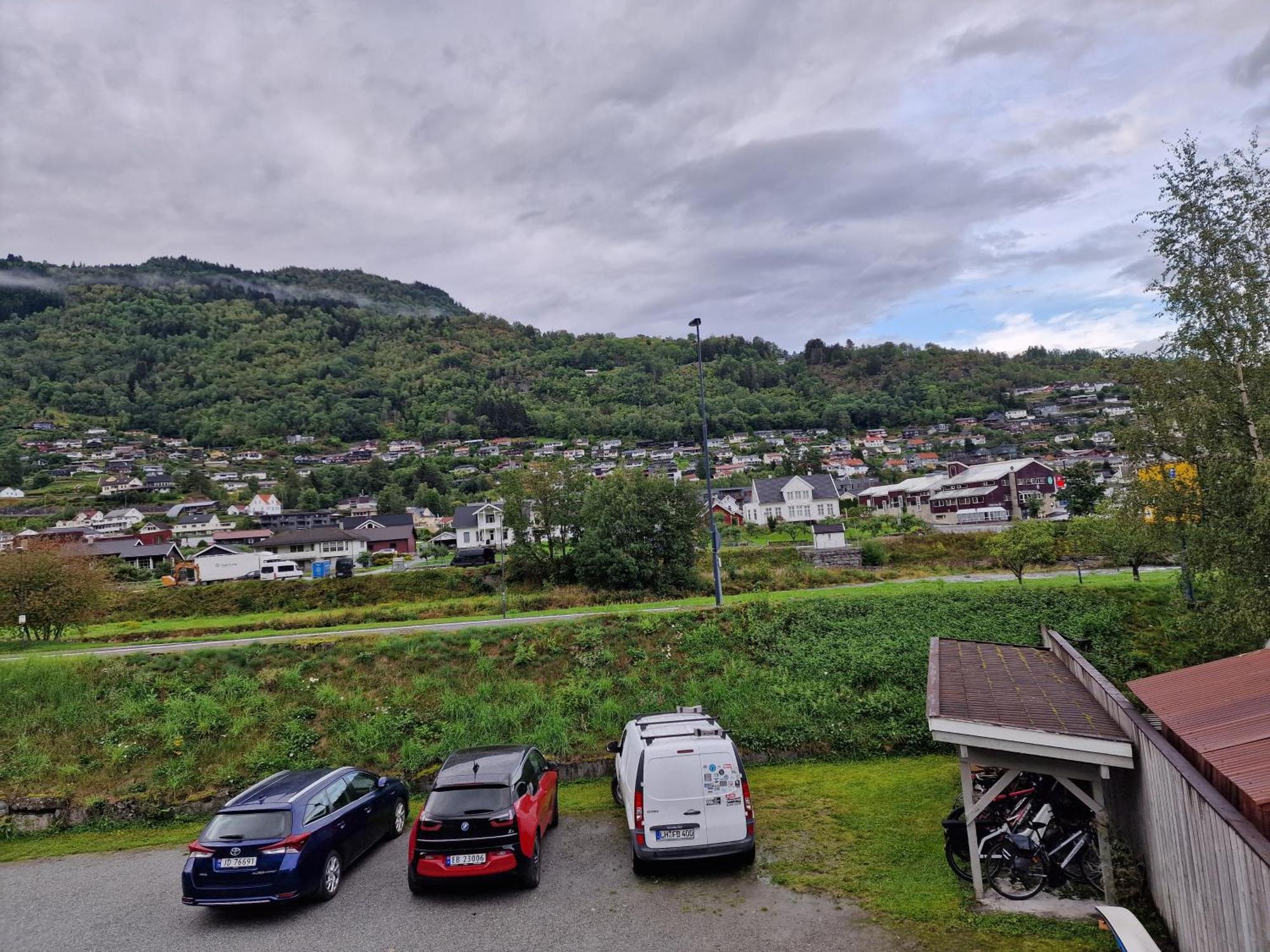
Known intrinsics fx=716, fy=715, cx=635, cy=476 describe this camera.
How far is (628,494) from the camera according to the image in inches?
1415

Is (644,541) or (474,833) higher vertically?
(644,541)

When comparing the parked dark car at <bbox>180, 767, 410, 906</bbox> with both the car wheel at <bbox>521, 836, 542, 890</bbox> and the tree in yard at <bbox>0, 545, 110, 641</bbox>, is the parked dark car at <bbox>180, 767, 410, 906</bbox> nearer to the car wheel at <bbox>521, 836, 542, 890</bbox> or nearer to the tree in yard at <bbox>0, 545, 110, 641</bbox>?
the car wheel at <bbox>521, 836, 542, 890</bbox>

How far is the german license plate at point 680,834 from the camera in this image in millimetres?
8453

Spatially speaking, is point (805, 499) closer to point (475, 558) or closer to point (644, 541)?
point (475, 558)

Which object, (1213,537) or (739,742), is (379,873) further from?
(1213,537)

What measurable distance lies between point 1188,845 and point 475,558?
4688cm

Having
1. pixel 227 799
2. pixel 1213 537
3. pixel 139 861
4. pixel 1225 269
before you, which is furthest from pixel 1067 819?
pixel 227 799

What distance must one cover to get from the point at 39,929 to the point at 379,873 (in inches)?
151

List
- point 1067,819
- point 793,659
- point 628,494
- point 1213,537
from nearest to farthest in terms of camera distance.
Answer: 1. point 1067,819
2. point 1213,537
3. point 793,659
4. point 628,494

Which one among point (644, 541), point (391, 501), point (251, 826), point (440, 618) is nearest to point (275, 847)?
point (251, 826)

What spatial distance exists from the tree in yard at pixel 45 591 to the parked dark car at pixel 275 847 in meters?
22.3

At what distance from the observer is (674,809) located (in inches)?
333

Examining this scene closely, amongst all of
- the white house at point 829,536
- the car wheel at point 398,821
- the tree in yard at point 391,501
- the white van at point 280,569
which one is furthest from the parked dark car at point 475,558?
the tree in yard at point 391,501

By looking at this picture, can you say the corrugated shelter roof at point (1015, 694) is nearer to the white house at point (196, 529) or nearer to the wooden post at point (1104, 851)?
the wooden post at point (1104, 851)
